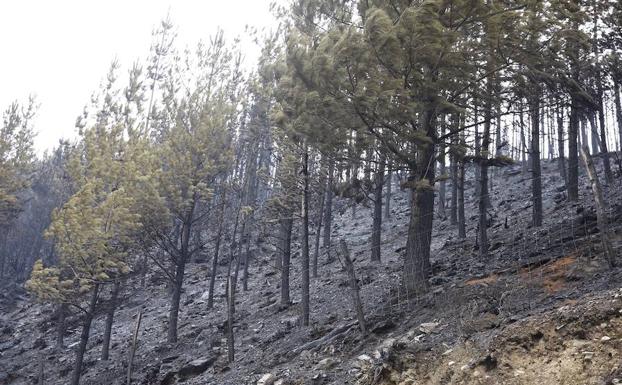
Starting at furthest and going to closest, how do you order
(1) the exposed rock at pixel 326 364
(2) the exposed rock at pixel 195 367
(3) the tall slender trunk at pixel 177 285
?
(3) the tall slender trunk at pixel 177 285 < (2) the exposed rock at pixel 195 367 < (1) the exposed rock at pixel 326 364

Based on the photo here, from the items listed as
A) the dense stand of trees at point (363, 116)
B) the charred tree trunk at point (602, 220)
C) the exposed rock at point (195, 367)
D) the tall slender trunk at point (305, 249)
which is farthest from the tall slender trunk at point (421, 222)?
the exposed rock at point (195, 367)

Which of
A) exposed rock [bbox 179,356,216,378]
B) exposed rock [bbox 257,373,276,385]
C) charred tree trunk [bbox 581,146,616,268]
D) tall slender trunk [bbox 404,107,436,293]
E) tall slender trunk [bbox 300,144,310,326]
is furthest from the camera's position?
tall slender trunk [bbox 300,144,310,326]

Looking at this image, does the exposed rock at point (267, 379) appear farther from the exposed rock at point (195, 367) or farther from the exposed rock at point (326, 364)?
the exposed rock at point (195, 367)

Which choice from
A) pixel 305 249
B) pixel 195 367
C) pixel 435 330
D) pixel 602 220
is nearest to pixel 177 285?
pixel 195 367

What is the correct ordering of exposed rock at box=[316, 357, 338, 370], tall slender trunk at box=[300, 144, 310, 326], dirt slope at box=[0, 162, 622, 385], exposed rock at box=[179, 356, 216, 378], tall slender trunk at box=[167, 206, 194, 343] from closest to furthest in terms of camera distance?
dirt slope at box=[0, 162, 622, 385]
exposed rock at box=[316, 357, 338, 370]
exposed rock at box=[179, 356, 216, 378]
tall slender trunk at box=[300, 144, 310, 326]
tall slender trunk at box=[167, 206, 194, 343]

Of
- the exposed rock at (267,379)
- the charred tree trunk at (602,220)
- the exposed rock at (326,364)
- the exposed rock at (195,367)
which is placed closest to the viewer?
the charred tree trunk at (602,220)

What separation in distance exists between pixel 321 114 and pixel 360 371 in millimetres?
4712

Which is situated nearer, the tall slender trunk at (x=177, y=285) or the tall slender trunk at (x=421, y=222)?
the tall slender trunk at (x=421, y=222)

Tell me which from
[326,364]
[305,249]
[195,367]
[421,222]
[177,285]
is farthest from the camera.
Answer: [177,285]

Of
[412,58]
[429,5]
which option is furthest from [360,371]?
[429,5]

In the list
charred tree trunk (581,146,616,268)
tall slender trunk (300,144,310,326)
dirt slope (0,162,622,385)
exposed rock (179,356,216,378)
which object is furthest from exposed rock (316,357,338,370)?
exposed rock (179,356,216,378)

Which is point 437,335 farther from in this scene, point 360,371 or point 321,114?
point 321,114

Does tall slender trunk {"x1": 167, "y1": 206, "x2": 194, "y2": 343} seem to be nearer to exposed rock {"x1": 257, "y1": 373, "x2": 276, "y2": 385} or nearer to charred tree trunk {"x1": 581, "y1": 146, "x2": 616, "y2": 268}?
exposed rock {"x1": 257, "y1": 373, "x2": 276, "y2": 385}

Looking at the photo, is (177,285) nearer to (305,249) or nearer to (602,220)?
(305,249)
